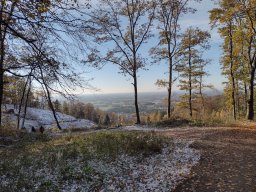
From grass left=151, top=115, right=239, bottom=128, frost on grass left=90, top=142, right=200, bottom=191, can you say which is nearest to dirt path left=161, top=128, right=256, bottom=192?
frost on grass left=90, top=142, right=200, bottom=191

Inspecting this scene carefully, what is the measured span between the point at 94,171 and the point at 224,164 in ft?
15.5

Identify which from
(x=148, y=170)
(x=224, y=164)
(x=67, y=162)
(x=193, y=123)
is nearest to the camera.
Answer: (x=148, y=170)

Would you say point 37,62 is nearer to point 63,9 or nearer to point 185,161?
point 63,9

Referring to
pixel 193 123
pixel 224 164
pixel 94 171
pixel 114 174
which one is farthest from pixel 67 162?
pixel 193 123

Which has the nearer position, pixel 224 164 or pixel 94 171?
pixel 94 171

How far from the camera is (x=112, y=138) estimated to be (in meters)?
14.2

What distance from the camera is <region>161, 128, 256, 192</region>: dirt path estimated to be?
858cm

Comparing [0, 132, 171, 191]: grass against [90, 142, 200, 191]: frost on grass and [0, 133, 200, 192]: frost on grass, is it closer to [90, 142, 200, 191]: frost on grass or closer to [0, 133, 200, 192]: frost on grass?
[0, 133, 200, 192]: frost on grass

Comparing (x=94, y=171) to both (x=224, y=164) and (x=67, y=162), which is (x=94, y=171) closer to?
(x=67, y=162)

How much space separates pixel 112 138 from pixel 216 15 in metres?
16.4

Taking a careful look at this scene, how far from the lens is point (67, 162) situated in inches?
406

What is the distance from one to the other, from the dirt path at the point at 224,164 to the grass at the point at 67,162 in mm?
2185

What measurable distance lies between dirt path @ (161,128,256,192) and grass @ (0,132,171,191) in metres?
2.19

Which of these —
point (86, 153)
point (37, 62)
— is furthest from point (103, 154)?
point (37, 62)
